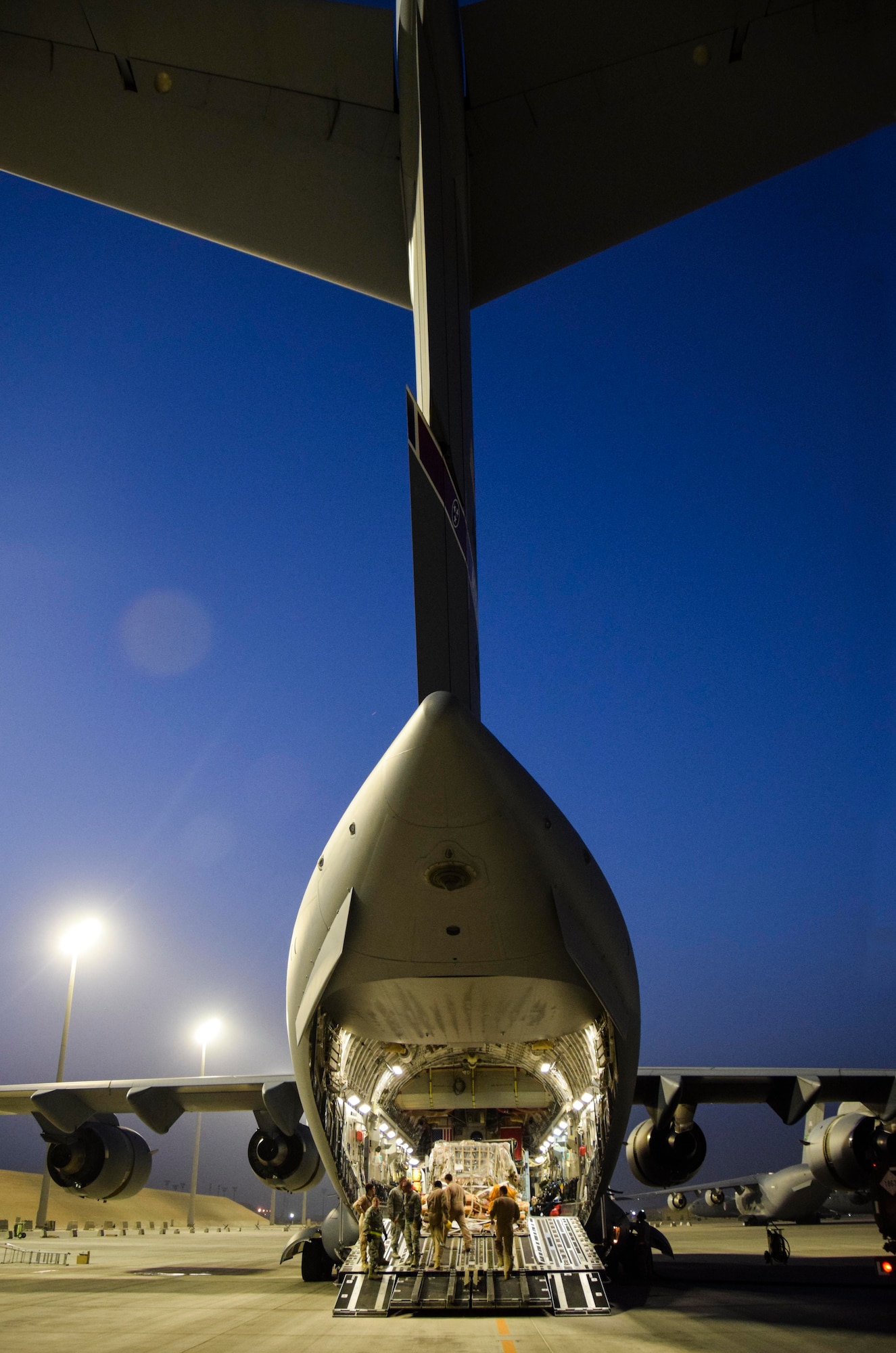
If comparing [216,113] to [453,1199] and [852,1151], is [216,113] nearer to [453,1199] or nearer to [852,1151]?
[453,1199]

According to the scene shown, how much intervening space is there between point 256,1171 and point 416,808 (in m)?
9.84

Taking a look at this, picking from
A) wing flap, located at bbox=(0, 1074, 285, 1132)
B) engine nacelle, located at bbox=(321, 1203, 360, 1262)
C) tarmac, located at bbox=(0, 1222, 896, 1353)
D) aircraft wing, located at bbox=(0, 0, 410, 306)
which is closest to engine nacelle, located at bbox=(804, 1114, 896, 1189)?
tarmac, located at bbox=(0, 1222, 896, 1353)

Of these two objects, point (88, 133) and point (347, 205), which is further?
point (347, 205)

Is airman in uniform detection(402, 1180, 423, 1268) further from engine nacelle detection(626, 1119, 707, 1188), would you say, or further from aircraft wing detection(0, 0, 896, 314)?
aircraft wing detection(0, 0, 896, 314)

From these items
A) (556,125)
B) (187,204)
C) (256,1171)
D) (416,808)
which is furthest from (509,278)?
(256,1171)

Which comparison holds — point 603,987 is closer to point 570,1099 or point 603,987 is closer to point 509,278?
point 570,1099

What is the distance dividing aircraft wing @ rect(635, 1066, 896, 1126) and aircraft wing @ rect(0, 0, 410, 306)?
1150 cm

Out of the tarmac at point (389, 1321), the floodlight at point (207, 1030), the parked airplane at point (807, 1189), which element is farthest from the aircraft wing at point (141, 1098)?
the floodlight at point (207, 1030)

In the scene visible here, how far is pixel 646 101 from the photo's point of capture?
9742mm

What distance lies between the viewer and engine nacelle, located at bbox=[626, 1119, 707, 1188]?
40.9 feet

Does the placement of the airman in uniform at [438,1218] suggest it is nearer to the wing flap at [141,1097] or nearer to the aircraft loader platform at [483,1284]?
the aircraft loader platform at [483,1284]

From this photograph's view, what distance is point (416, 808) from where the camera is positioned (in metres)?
5.93

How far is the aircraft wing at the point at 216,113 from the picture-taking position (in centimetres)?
905

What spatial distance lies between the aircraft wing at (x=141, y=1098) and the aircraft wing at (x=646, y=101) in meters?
11.4
